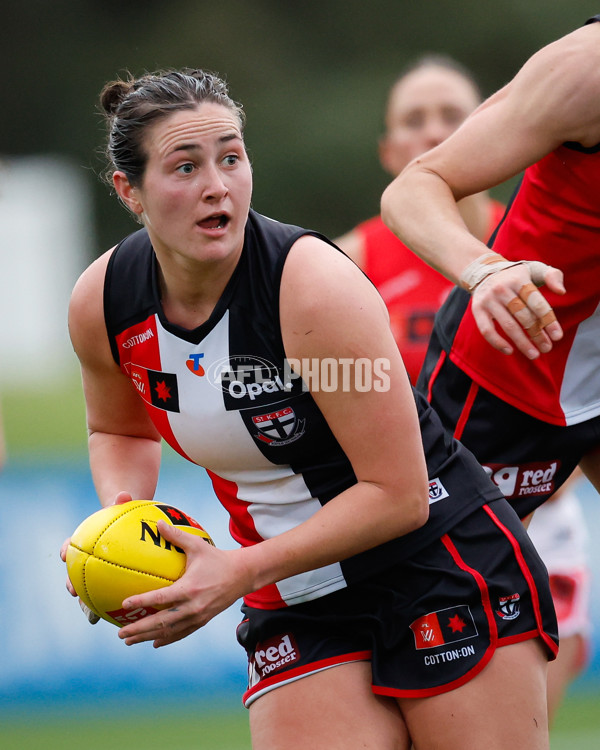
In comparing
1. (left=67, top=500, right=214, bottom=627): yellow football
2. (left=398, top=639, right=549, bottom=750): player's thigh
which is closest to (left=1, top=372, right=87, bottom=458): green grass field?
(left=67, top=500, right=214, bottom=627): yellow football

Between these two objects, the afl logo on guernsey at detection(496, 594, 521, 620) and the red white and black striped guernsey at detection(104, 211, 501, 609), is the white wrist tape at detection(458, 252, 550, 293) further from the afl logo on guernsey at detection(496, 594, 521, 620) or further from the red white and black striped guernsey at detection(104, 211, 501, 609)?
the afl logo on guernsey at detection(496, 594, 521, 620)

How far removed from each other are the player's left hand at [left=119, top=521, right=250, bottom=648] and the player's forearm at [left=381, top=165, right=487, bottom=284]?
848mm

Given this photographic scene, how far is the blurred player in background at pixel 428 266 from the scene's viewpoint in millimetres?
4543

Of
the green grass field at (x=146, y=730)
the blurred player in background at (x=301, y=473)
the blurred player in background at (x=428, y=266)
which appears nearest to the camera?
the blurred player in background at (x=301, y=473)

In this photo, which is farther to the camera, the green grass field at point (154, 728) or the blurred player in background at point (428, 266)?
the green grass field at point (154, 728)

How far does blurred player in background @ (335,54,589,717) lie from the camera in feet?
14.9

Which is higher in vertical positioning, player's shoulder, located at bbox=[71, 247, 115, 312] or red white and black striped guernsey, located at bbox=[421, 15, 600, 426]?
player's shoulder, located at bbox=[71, 247, 115, 312]

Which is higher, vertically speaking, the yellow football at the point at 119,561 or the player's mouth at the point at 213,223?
the player's mouth at the point at 213,223

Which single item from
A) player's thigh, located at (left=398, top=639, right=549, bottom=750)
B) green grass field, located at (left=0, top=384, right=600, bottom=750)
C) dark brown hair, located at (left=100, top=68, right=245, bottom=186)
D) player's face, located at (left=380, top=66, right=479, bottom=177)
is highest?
player's face, located at (left=380, top=66, right=479, bottom=177)

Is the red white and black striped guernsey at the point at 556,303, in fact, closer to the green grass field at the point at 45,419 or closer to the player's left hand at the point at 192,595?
the player's left hand at the point at 192,595

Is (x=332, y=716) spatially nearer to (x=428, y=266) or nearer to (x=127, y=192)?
(x=127, y=192)

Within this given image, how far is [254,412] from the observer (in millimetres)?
2594

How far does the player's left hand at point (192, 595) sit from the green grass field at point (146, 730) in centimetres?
343

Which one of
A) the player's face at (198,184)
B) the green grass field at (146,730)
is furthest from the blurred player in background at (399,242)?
the player's face at (198,184)
